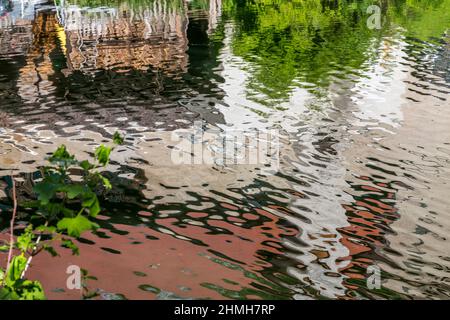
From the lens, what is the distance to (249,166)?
9.12 m

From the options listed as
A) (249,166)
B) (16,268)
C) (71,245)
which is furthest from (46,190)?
(249,166)

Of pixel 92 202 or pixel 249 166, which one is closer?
pixel 92 202

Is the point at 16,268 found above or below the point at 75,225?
below

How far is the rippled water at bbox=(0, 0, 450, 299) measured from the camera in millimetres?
5906

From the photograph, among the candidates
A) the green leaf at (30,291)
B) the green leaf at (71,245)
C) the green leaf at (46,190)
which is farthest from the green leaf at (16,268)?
the green leaf at (46,190)

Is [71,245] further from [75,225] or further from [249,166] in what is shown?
[249,166]

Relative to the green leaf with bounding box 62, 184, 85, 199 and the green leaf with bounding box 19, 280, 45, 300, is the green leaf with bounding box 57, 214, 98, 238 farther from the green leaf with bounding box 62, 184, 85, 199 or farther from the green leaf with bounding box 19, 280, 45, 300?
the green leaf with bounding box 19, 280, 45, 300

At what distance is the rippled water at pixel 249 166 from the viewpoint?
5906 mm

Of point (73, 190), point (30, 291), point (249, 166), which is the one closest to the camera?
point (73, 190)

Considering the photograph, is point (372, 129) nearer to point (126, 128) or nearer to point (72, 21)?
point (126, 128)

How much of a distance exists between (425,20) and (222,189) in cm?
2413

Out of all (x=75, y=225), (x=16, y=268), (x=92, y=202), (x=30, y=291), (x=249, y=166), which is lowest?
(x=249, y=166)

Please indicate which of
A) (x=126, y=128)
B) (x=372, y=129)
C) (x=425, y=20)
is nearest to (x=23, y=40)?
(x=126, y=128)

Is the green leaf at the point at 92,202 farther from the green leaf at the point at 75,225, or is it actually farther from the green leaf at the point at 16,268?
the green leaf at the point at 16,268
